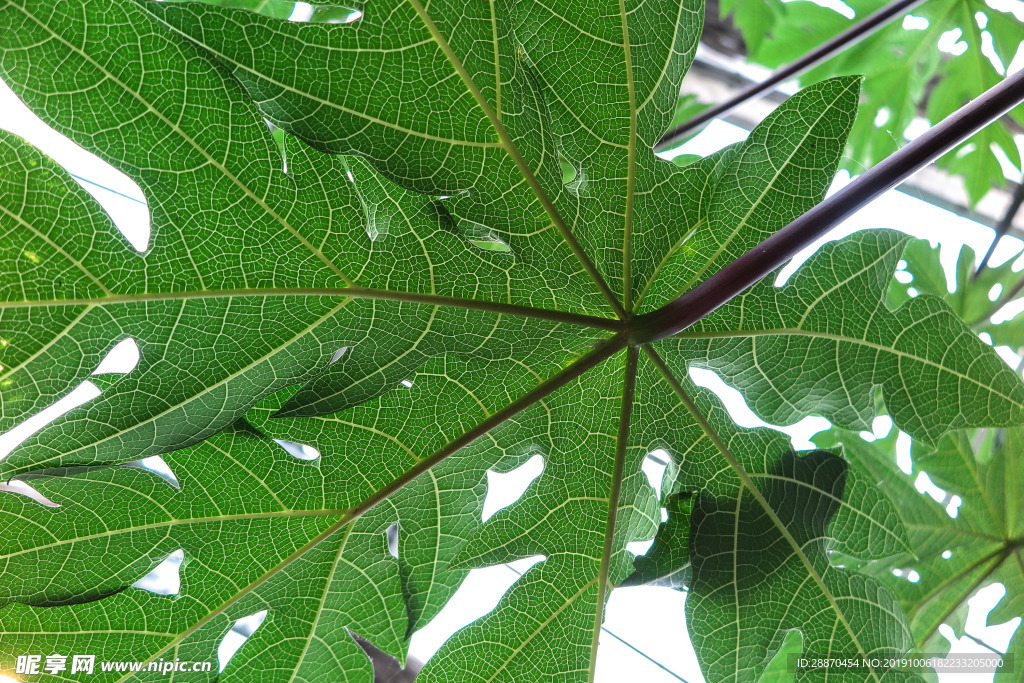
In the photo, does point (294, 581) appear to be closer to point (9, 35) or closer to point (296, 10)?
point (9, 35)

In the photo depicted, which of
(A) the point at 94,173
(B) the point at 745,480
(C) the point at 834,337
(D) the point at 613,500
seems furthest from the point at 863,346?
(A) the point at 94,173

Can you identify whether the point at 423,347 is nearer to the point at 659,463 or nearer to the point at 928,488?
the point at 659,463

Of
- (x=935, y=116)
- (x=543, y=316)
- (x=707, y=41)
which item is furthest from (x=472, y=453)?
(x=707, y=41)

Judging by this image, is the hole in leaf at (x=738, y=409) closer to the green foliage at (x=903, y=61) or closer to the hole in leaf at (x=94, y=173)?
the hole in leaf at (x=94, y=173)

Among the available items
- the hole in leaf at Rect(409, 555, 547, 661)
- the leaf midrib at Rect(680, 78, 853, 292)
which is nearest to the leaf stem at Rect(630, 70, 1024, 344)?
the leaf midrib at Rect(680, 78, 853, 292)

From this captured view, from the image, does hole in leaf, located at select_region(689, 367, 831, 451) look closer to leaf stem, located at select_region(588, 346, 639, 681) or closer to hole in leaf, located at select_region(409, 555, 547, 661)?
leaf stem, located at select_region(588, 346, 639, 681)
